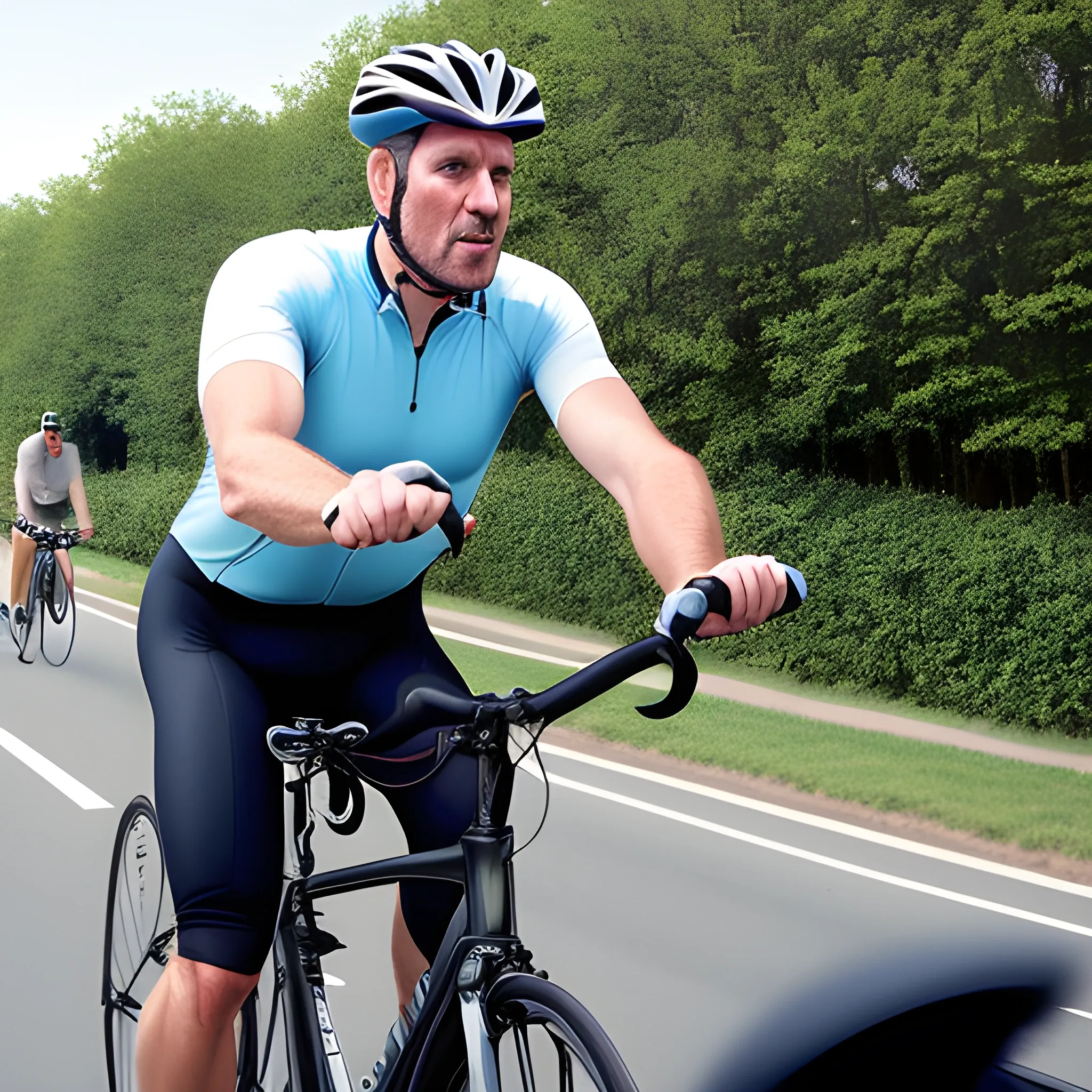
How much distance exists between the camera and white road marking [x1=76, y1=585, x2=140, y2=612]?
57.0 feet

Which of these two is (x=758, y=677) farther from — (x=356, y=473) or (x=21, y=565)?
(x=356, y=473)

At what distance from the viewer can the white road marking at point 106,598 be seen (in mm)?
17375

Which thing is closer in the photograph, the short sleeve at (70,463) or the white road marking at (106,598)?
the short sleeve at (70,463)

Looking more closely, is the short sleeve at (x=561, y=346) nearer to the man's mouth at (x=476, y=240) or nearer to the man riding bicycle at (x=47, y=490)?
the man's mouth at (x=476, y=240)

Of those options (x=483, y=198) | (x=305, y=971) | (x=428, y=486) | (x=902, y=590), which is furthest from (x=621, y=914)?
(x=902, y=590)

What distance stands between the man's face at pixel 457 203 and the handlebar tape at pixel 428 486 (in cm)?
62

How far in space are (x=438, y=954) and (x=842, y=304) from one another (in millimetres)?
13087

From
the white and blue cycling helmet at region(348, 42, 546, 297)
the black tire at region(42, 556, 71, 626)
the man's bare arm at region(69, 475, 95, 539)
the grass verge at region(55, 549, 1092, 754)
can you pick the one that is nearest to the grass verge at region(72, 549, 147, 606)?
the grass verge at region(55, 549, 1092, 754)

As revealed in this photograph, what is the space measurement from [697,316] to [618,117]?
3000 millimetres

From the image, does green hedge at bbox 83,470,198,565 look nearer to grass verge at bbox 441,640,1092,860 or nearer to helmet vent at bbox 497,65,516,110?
grass verge at bbox 441,640,1092,860

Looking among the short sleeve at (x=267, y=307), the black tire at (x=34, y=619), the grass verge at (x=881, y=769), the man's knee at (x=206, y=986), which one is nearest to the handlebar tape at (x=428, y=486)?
the short sleeve at (x=267, y=307)

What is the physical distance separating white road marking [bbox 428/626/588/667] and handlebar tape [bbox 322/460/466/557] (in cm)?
1175

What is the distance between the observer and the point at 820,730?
10.5 m

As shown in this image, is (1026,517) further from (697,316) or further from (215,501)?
(215,501)
